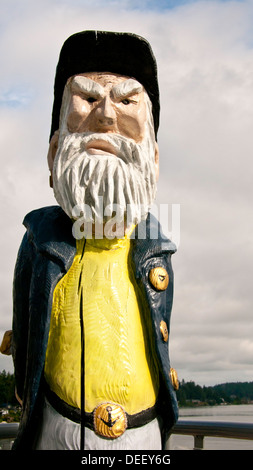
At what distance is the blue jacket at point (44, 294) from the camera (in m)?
1.67

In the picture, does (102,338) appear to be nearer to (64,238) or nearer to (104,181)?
(64,238)

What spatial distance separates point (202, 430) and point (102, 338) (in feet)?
4.06

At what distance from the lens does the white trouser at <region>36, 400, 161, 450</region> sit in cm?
154

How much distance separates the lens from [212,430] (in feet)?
7.99

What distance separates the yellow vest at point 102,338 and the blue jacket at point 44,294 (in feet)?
0.13

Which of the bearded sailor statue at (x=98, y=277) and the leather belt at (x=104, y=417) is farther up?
the bearded sailor statue at (x=98, y=277)

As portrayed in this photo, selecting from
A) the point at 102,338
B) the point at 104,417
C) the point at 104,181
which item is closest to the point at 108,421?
the point at 104,417

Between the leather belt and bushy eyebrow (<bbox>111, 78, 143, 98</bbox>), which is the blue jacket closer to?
the leather belt

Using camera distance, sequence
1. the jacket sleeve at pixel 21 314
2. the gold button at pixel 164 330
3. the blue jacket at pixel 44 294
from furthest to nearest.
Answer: the jacket sleeve at pixel 21 314 → the gold button at pixel 164 330 → the blue jacket at pixel 44 294

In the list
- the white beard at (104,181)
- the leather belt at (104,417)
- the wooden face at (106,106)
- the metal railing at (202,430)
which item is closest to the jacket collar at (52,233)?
the white beard at (104,181)

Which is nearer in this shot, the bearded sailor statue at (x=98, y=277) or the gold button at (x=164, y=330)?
the bearded sailor statue at (x=98, y=277)

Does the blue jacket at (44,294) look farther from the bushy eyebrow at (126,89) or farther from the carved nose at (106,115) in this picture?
the bushy eyebrow at (126,89)

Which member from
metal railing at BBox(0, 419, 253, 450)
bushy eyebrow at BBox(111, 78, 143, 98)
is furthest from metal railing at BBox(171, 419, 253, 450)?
bushy eyebrow at BBox(111, 78, 143, 98)

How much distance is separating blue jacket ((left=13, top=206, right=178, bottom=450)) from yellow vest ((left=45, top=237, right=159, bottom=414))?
0.13 ft
